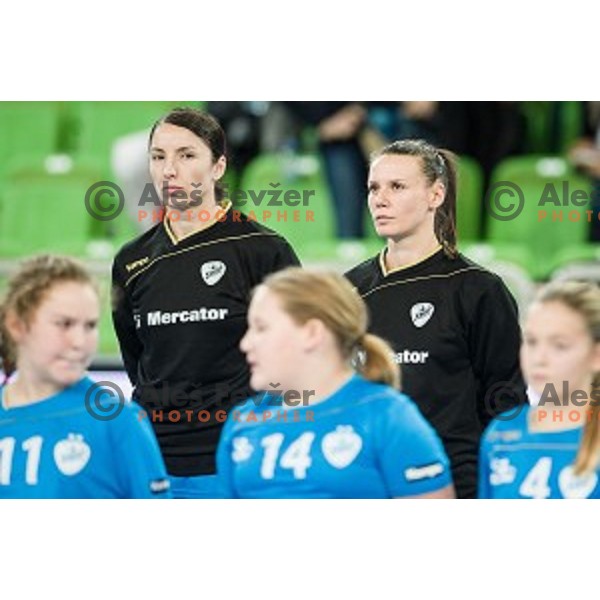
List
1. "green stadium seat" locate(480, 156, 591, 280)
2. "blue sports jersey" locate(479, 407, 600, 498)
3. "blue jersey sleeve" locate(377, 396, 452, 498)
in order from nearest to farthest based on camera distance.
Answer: "blue jersey sleeve" locate(377, 396, 452, 498) → "blue sports jersey" locate(479, 407, 600, 498) → "green stadium seat" locate(480, 156, 591, 280)

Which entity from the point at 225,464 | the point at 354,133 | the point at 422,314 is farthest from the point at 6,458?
the point at 354,133

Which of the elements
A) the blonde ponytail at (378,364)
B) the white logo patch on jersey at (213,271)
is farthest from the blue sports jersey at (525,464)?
the white logo patch on jersey at (213,271)

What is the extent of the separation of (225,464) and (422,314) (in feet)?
1.86

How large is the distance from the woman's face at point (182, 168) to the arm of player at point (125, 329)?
0.78ft

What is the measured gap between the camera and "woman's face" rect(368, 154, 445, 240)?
3.71 metres

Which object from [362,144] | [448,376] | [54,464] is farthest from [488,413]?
[54,464]

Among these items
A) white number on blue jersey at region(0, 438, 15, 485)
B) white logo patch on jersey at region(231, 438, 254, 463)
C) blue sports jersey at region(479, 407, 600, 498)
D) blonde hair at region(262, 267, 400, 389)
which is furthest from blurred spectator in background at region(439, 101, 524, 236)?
white number on blue jersey at region(0, 438, 15, 485)

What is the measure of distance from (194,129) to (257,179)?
0.21 meters

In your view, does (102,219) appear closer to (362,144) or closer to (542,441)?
(362,144)

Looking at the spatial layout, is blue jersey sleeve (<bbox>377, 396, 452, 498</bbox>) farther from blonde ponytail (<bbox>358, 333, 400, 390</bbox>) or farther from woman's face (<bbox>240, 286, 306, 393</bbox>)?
woman's face (<bbox>240, 286, 306, 393</bbox>)

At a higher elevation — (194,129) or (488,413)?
(194,129)

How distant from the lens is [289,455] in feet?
12.0

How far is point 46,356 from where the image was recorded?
3.73 m

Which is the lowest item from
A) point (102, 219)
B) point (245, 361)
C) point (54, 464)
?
point (54, 464)
